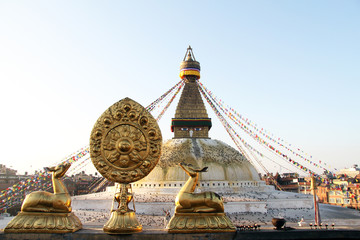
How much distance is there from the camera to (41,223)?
18.9 feet

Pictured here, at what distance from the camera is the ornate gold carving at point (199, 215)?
18.7ft

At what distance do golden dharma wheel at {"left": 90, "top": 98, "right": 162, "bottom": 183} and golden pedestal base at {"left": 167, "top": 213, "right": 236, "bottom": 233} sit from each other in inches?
45.8

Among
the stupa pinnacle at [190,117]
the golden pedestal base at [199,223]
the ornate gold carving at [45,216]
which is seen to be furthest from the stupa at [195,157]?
the ornate gold carving at [45,216]

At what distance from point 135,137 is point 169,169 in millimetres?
11731

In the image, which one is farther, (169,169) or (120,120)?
(169,169)

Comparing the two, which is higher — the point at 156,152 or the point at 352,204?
the point at 156,152

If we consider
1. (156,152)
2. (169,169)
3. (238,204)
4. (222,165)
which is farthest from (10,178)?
(156,152)

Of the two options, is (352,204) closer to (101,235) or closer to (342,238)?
(342,238)

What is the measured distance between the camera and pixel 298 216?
555 inches

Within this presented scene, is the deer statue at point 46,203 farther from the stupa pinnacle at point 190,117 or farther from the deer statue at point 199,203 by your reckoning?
the stupa pinnacle at point 190,117

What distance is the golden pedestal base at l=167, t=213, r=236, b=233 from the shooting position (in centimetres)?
567

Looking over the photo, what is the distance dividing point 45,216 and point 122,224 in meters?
1.57

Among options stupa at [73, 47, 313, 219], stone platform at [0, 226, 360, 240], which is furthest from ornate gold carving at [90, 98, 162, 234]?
stupa at [73, 47, 313, 219]

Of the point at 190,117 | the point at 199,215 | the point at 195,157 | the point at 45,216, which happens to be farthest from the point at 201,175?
the point at 45,216
